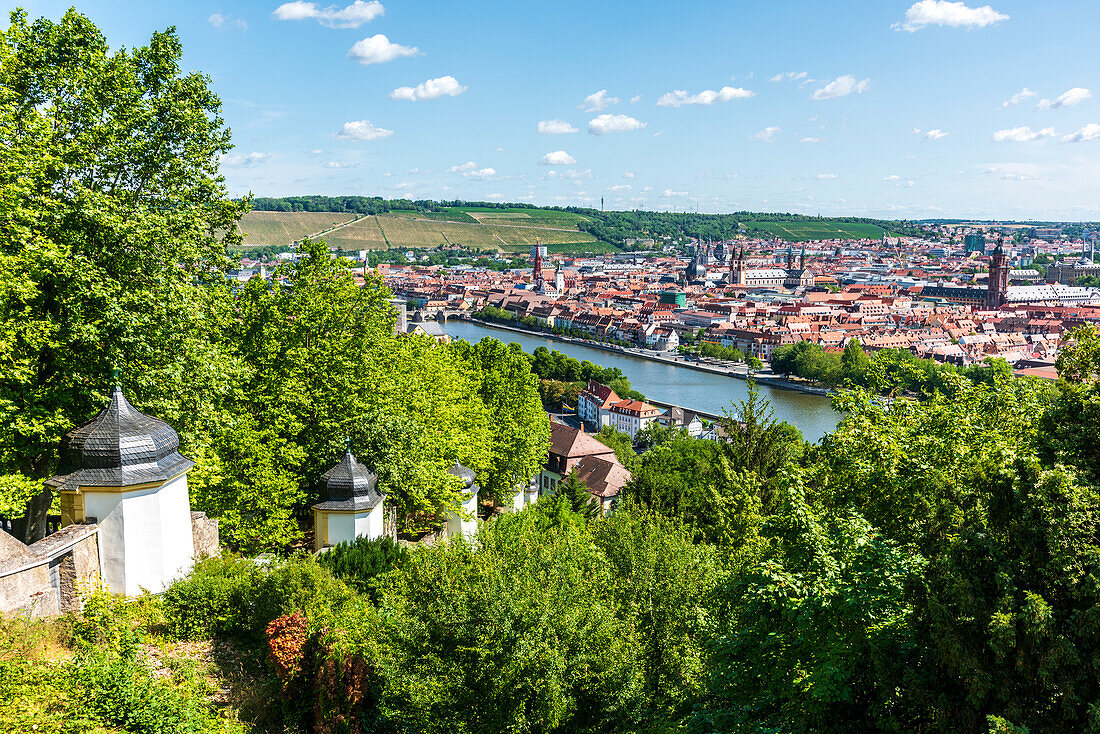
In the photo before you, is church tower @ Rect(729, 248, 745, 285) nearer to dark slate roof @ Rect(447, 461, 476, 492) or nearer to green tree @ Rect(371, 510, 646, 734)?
dark slate roof @ Rect(447, 461, 476, 492)

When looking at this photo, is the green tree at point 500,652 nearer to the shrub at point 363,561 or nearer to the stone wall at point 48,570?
the shrub at point 363,561

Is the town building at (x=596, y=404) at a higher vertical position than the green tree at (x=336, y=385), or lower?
lower

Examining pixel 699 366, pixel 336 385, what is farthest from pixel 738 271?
pixel 336 385

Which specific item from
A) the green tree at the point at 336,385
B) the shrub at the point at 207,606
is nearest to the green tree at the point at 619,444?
the green tree at the point at 336,385

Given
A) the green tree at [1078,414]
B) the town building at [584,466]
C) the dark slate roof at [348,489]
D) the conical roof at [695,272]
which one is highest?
the green tree at [1078,414]

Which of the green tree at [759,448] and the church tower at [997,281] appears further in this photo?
the church tower at [997,281]

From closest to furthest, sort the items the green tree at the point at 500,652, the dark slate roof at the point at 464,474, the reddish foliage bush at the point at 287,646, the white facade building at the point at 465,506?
the green tree at the point at 500,652 < the reddish foliage bush at the point at 287,646 < the white facade building at the point at 465,506 < the dark slate roof at the point at 464,474

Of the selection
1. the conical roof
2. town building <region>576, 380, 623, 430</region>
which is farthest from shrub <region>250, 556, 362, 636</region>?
the conical roof

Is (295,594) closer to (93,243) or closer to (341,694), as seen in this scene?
(341,694)
